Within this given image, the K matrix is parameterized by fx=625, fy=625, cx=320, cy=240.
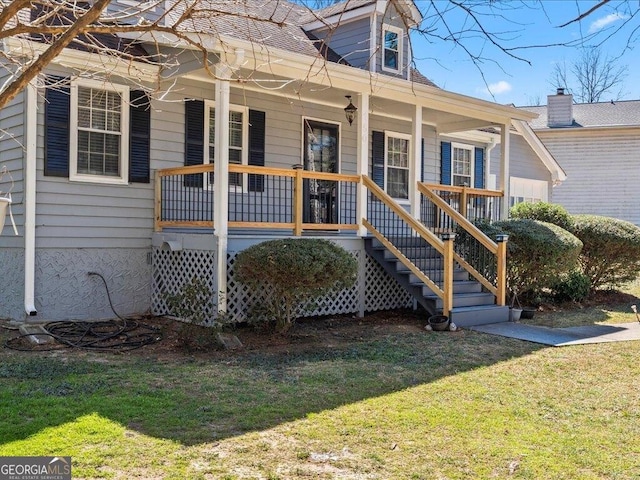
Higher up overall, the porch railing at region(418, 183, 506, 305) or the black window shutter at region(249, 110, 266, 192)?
the black window shutter at region(249, 110, 266, 192)

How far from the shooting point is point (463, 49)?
3826mm

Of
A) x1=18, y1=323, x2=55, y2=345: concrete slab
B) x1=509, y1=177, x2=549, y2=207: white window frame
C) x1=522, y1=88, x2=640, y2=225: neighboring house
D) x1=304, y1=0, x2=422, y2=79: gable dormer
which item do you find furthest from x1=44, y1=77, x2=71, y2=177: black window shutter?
x1=522, y1=88, x2=640, y2=225: neighboring house

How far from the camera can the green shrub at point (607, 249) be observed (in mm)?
11992

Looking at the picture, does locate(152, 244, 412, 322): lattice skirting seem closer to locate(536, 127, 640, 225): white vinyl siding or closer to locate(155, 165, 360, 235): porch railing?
locate(155, 165, 360, 235): porch railing

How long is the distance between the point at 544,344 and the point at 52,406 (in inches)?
226

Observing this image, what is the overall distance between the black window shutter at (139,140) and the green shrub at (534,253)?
582 cm

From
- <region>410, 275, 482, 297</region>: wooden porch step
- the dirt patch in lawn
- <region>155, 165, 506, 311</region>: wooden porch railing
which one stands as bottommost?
the dirt patch in lawn

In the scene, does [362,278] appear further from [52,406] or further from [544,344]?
[52,406]

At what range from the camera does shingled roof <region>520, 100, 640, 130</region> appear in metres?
22.6

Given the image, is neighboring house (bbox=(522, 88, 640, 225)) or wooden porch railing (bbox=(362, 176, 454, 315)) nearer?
wooden porch railing (bbox=(362, 176, 454, 315))

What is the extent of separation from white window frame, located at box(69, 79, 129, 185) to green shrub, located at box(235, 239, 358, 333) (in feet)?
7.81

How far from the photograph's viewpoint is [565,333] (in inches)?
340

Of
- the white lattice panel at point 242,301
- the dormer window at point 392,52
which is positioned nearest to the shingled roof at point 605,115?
the dormer window at point 392,52

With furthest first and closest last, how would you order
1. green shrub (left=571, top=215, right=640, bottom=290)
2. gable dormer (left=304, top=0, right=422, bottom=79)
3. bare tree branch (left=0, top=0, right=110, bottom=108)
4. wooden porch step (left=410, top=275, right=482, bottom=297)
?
1. gable dormer (left=304, top=0, right=422, bottom=79)
2. green shrub (left=571, top=215, right=640, bottom=290)
3. wooden porch step (left=410, top=275, right=482, bottom=297)
4. bare tree branch (left=0, top=0, right=110, bottom=108)
